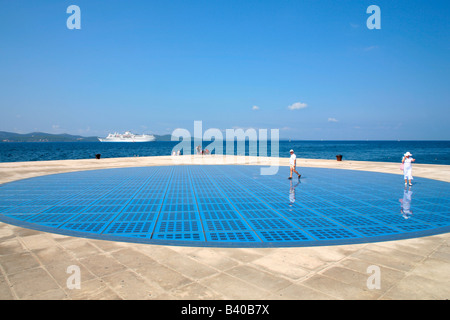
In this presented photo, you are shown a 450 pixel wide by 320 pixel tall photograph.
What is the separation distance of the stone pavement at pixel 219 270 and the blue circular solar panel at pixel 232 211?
0.57 meters

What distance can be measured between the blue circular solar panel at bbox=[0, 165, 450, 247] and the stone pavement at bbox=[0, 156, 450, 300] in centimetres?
57

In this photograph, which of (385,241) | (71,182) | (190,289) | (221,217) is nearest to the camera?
(190,289)

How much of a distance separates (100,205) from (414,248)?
8955 millimetres

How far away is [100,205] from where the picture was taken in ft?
29.5

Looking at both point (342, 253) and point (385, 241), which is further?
point (385, 241)

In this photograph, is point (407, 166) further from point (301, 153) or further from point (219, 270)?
point (301, 153)

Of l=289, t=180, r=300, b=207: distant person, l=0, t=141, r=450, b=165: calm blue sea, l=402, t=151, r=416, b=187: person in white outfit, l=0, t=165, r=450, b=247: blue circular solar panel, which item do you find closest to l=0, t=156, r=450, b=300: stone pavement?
l=0, t=165, r=450, b=247: blue circular solar panel

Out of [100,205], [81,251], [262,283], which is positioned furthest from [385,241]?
[100,205]

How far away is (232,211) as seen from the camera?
8375 millimetres

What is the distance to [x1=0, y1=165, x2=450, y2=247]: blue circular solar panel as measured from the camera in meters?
6.04

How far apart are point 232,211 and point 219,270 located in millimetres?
4206
